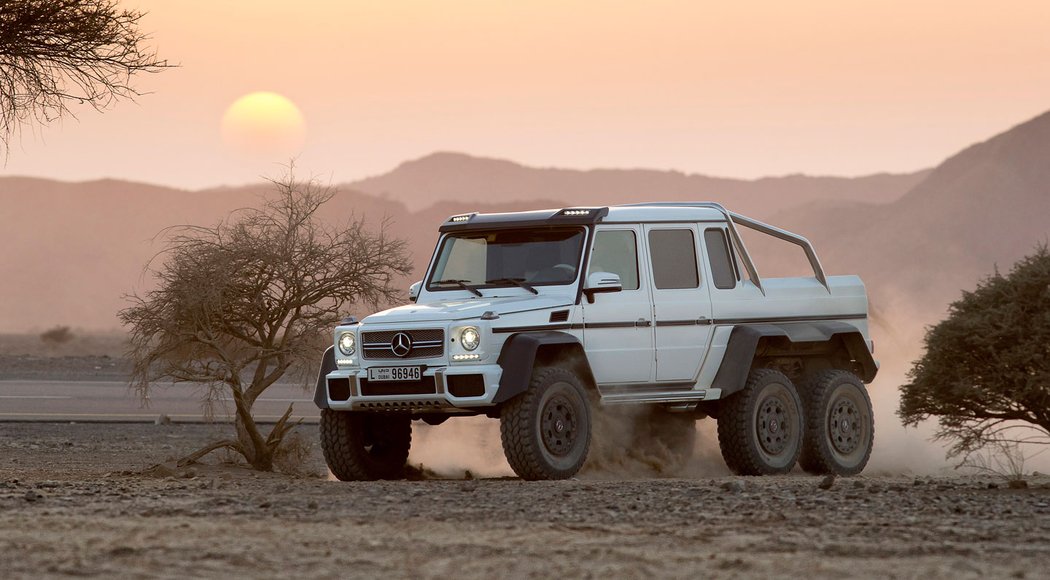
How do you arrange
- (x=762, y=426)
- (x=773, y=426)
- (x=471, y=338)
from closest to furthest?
(x=471, y=338) < (x=762, y=426) < (x=773, y=426)

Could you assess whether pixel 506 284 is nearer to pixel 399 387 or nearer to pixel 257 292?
pixel 399 387

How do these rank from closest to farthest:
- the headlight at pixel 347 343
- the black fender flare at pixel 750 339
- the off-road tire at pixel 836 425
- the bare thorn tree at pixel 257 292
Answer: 1. the headlight at pixel 347 343
2. the black fender flare at pixel 750 339
3. the off-road tire at pixel 836 425
4. the bare thorn tree at pixel 257 292

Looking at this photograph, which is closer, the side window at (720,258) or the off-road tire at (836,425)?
the side window at (720,258)

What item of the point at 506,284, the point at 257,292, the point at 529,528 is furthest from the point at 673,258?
the point at 257,292

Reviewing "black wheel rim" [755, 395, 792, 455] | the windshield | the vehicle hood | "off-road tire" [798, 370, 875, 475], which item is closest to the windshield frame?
the windshield

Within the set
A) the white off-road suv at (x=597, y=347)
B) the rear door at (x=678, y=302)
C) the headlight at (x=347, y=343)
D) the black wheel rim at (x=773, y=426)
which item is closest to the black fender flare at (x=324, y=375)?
the white off-road suv at (x=597, y=347)

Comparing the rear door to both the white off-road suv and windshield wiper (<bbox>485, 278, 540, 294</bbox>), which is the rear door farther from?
windshield wiper (<bbox>485, 278, 540, 294</bbox>)

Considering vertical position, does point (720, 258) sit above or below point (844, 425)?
above

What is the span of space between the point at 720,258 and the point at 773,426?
5.90ft

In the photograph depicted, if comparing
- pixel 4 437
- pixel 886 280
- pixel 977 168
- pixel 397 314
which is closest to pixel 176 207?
pixel 886 280

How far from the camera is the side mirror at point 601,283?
563 inches

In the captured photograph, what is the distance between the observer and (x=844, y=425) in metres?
17.1

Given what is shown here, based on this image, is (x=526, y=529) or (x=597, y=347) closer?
(x=526, y=529)

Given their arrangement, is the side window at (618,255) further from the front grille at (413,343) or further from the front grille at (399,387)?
the front grille at (399,387)
